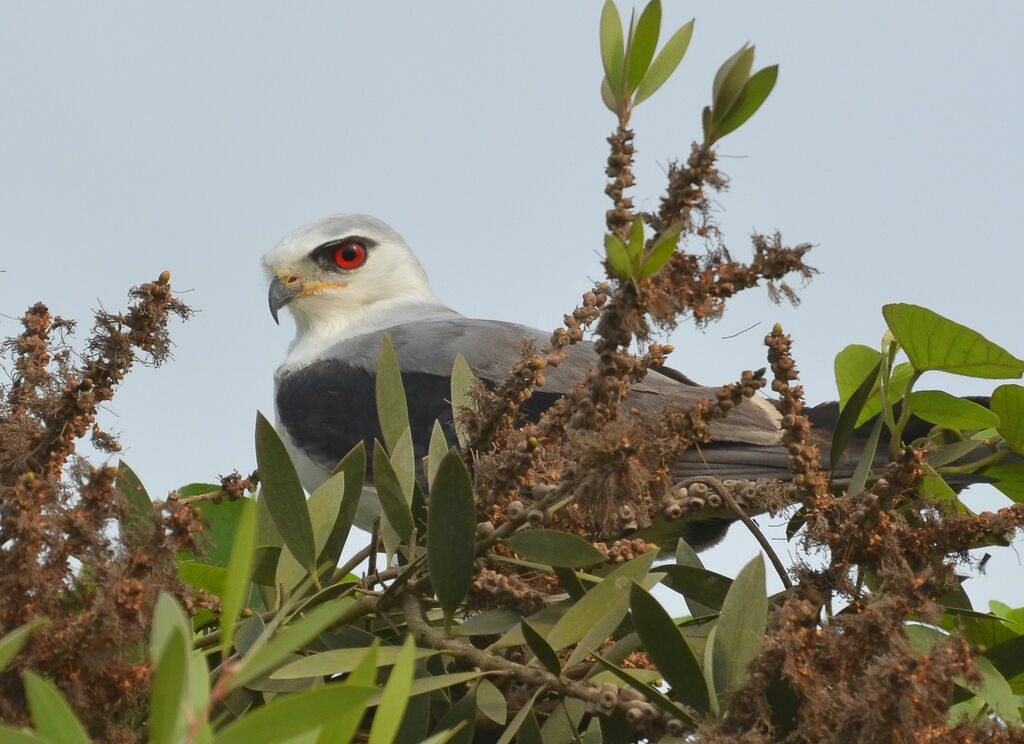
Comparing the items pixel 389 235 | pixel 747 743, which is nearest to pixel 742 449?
pixel 389 235

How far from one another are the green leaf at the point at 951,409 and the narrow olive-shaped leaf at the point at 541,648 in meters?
0.82

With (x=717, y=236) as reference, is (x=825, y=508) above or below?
below

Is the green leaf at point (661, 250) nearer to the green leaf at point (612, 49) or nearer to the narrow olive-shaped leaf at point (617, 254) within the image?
the narrow olive-shaped leaf at point (617, 254)

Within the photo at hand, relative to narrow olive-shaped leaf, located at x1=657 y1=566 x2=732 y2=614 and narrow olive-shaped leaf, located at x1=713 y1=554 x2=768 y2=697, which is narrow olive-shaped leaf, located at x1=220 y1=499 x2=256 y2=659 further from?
narrow olive-shaped leaf, located at x1=657 y1=566 x2=732 y2=614

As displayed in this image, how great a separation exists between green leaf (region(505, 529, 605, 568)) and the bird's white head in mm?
4476

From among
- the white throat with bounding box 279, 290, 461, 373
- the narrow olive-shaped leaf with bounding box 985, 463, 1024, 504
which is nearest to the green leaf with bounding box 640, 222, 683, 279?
the narrow olive-shaped leaf with bounding box 985, 463, 1024, 504

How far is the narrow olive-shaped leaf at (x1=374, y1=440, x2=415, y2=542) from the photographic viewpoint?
1.52 metres

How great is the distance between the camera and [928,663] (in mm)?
995

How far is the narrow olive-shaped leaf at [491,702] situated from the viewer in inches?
53.5

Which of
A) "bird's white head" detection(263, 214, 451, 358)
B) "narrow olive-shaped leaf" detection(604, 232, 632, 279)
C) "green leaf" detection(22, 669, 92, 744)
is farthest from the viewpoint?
"bird's white head" detection(263, 214, 451, 358)

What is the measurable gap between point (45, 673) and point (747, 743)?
2.28 feet

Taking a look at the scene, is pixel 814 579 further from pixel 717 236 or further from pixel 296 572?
pixel 296 572

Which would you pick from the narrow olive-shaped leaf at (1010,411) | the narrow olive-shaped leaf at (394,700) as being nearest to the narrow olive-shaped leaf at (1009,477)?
the narrow olive-shaped leaf at (1010,411)

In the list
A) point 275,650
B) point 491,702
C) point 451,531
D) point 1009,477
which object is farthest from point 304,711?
point 1009,477
